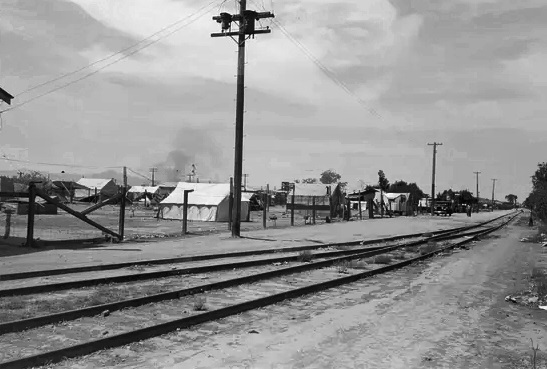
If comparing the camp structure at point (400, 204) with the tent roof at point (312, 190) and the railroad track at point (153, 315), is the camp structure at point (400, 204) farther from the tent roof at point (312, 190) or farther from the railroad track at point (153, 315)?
the railroad track at point (153, 315)

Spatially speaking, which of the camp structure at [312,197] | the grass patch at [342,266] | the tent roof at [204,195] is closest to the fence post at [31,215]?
the grass patch at [342,266]

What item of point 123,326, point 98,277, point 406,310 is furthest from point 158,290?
point 406,310

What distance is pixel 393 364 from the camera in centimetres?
589

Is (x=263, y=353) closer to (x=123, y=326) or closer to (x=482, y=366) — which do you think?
(x=123, y=326)

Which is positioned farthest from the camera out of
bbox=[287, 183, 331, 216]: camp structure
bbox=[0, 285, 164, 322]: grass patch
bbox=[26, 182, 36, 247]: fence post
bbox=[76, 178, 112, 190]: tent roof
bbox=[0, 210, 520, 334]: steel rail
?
bbox=[76, 178, 112, 190]: tent roof

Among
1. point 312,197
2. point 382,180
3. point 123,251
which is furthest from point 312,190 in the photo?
point 382,180

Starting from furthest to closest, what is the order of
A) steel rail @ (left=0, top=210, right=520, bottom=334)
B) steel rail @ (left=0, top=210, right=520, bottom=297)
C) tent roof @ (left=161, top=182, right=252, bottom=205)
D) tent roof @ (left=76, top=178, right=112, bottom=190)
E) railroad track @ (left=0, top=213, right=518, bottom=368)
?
tent roof @ (left=76, top=178, right=112, bottom=190) < tent roof @ (left=161, top=182, right=252, bottom=205) < steel rail @ (left=0, top=210, right=520, bottom=297) < steel rail @ (left=0, top=210, right=520, bottom=334) < railroad track @ (left=0, top=213, right=518, bottom=368)

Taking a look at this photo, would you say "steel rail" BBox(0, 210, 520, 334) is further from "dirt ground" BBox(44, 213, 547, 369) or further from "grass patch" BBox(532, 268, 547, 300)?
"grass patch" BBox(532, 268, 547, 300)

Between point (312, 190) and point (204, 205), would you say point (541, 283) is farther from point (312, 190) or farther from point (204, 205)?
point (312, 190)

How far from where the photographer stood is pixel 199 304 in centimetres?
834

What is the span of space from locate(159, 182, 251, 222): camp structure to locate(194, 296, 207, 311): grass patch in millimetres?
27045

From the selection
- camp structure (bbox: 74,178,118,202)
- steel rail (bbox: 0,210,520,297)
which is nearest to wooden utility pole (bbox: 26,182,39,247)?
steel rail (bbox: 0,210,520,297)

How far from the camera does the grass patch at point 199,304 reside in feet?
26.8

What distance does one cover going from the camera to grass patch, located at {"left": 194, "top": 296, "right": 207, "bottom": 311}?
8172mm
